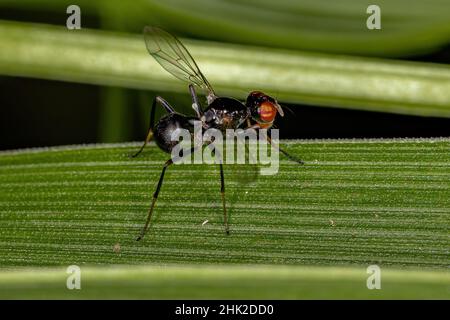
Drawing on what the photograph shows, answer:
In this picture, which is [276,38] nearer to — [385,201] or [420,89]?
[420,89]

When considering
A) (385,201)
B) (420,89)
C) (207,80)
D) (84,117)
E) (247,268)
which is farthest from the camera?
(84,117)

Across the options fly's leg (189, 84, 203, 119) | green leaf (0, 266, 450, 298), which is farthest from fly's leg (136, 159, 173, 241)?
fly's leg (189, 84, 203, 119)

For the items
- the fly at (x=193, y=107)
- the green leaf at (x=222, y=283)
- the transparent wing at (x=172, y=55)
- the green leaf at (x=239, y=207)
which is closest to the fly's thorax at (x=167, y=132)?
the fly at (x=193, y=107)

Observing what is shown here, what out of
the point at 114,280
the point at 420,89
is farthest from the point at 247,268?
the point at 420,89

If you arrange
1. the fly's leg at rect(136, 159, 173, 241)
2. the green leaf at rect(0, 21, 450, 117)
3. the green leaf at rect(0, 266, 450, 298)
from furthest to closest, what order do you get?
the green leaf at rect(0, 21, 450, 117) → the fly's leg at rect(136, 159, 173, 241) → the green leaf at rect(0, 266, 450, 298)

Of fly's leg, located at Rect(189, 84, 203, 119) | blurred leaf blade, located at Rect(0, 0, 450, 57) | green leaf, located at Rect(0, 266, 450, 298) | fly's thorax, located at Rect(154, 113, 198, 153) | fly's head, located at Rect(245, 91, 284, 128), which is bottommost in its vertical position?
green leaf, located at Rect(0, 266, 450, 298)

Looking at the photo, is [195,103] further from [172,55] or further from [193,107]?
[172,55]

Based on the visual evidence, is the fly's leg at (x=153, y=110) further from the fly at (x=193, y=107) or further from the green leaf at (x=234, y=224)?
the green leaf at (x=234, y=224)

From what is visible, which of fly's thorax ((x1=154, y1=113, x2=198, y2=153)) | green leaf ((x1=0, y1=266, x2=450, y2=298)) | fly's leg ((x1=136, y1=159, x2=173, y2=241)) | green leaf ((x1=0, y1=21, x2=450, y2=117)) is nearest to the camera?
green leaf ((x1=0, y1=266, x2=450, y2=298))

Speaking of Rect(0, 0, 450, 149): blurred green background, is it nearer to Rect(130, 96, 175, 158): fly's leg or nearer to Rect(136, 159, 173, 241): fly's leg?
Rect(130, 96, 175, 158): fly's leg
